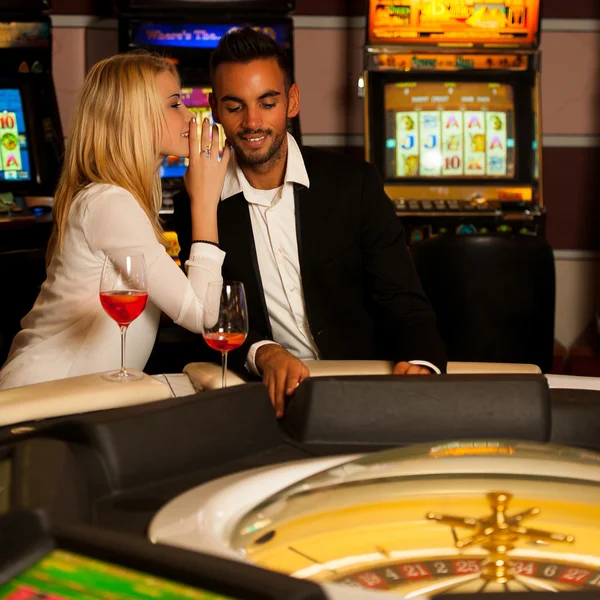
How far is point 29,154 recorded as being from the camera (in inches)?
154

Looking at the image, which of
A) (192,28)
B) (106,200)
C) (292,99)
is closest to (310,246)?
(292,99)

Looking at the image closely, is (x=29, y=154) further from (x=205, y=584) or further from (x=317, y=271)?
(x=205, y=584)

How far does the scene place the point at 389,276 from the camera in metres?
2.46

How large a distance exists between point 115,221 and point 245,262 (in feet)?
1.32

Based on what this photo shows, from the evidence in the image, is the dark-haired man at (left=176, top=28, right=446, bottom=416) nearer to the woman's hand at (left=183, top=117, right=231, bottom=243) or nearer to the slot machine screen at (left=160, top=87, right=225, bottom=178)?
the woman's hand at (left=183, top=117, right=231, bottom=243)

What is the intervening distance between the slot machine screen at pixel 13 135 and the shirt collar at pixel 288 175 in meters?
1.59

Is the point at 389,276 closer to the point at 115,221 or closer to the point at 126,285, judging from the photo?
the point at 115,221

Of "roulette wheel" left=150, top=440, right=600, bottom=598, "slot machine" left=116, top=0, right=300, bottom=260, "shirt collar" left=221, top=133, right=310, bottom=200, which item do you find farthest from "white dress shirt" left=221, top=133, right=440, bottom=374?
"slot machine" left=116, top=0, right=300, bottom=260

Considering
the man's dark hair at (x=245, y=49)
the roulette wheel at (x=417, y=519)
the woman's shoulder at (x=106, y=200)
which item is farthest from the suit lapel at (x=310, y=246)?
the roulette wheel at (x=417, y=519)

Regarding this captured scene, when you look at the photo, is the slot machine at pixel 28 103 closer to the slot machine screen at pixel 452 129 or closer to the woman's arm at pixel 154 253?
the slot machine screen at pixel 452 129

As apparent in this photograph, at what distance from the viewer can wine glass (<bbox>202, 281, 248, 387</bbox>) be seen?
157cm

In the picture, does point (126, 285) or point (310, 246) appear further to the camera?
point (310, 246)

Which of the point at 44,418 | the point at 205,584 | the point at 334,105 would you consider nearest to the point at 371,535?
the point at 205,584

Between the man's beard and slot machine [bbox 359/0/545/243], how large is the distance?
1609 mm
